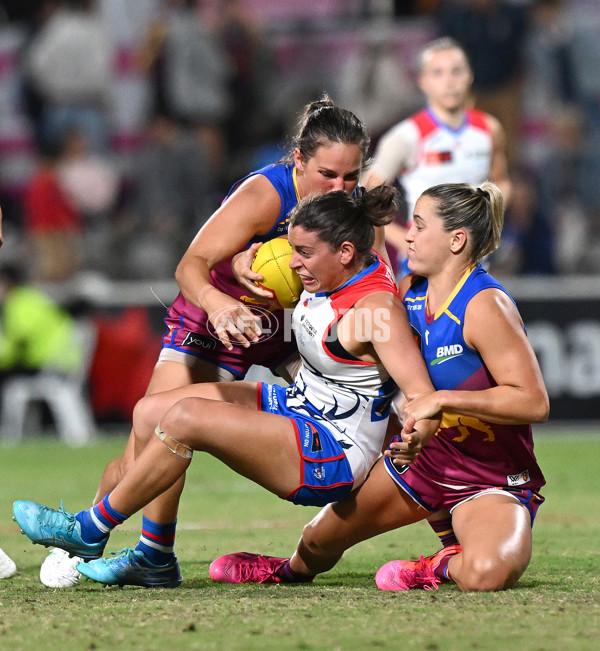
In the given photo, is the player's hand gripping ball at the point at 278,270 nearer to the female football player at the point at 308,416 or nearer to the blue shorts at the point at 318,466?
the female football player at the point at 308,416

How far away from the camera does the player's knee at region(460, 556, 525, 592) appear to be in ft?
14.9

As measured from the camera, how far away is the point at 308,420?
4766mm

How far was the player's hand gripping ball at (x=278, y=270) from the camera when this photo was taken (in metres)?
5.04

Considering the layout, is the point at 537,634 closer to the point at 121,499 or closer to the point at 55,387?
the point at 121,499

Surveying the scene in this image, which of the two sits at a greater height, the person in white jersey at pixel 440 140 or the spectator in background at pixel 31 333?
the person in white jersey at pixel 440 140

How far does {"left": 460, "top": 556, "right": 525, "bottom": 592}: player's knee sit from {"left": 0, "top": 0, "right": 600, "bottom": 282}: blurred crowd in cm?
906

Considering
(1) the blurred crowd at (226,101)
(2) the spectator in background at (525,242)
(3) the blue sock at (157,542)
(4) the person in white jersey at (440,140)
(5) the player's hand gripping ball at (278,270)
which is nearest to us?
(3) the blue sock at (157,542)

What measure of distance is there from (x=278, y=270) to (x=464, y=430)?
1.04 metres

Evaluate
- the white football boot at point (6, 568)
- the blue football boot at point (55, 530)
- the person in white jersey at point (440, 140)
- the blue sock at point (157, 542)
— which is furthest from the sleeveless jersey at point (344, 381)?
the person in white jersey at point (440, 140)

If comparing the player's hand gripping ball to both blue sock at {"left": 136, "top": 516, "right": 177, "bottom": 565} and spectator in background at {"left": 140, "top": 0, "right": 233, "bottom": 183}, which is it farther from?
spectator in background at {"left": 140, "top": 0, "right": 233, "bottom": 183}

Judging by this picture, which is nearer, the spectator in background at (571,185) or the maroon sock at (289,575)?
the maroon sock at (289,575)

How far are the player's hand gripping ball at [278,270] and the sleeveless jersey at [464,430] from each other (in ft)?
1.85

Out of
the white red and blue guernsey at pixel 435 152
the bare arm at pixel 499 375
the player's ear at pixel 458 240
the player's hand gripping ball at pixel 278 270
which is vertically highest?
the white red and blue guernsey at pixel 435 152

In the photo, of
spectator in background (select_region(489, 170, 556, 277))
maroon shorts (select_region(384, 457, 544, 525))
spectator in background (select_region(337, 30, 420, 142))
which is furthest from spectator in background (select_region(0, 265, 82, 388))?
maroon shorts (select_region(384, 457, 544, 525))
